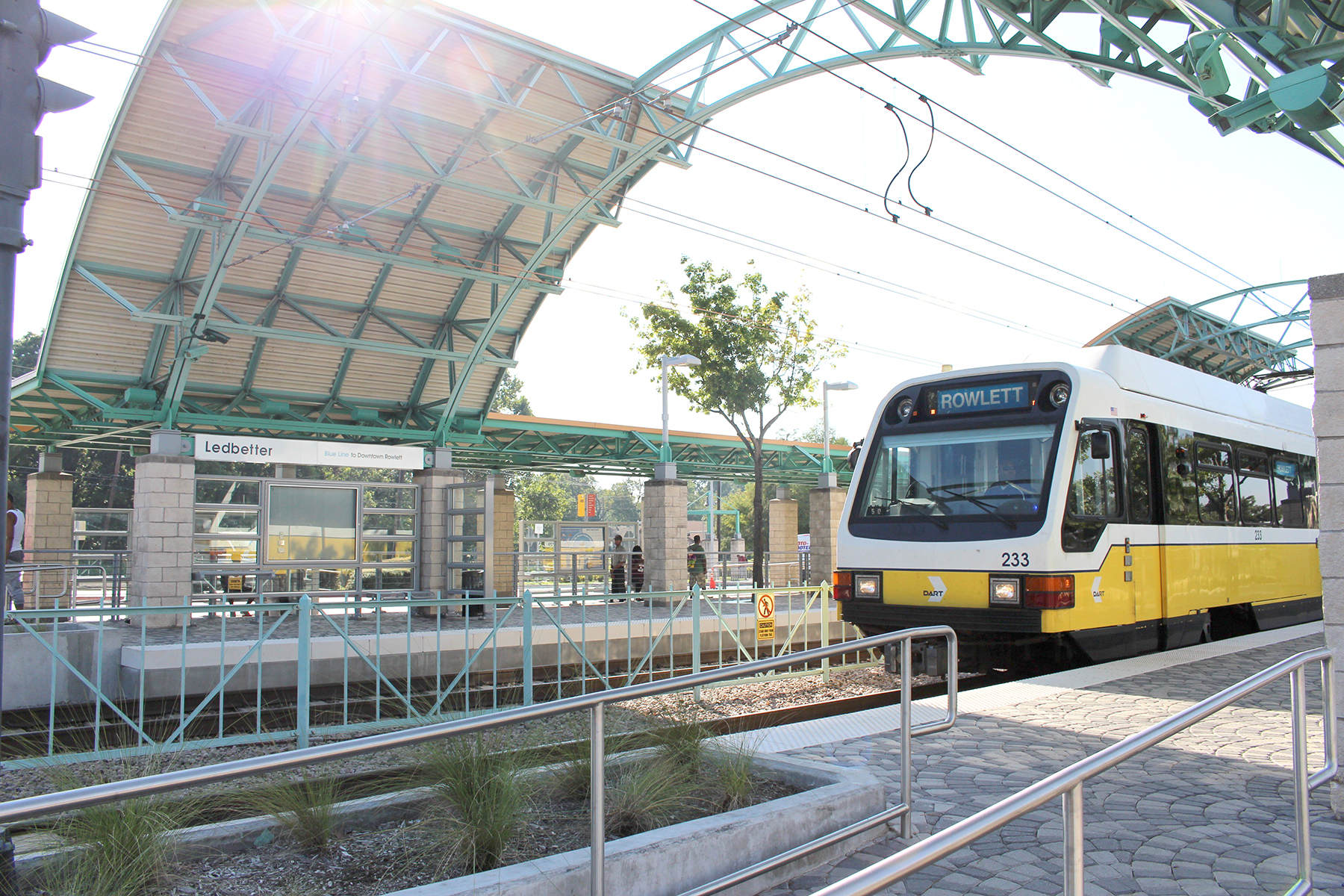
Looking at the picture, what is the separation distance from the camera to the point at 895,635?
17.1 ft

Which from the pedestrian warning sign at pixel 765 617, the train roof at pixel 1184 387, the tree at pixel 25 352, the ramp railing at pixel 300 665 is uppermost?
the tree at pixel 25 352

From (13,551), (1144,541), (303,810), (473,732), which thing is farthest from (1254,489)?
(13,551)

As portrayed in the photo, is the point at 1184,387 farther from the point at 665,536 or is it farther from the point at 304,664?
the point at 665,536

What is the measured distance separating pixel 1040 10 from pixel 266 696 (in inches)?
504

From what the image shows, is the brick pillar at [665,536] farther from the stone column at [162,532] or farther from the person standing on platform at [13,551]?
the person standing on platform at [13,551]

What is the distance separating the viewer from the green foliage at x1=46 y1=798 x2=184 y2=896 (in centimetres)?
363

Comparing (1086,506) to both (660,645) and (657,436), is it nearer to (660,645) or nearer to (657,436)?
(660,645)

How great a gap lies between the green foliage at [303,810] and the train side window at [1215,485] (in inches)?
400

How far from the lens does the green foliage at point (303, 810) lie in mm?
4320

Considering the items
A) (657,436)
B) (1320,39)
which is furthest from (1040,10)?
(657,436)

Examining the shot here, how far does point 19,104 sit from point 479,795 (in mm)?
3532

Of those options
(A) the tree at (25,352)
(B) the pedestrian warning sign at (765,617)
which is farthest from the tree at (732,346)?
(A) the tree at (25,352)

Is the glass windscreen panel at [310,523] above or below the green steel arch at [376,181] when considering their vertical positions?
below

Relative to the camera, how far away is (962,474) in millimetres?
9703
